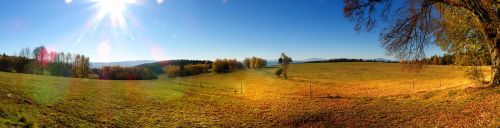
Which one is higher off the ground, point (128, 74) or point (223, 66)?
point (223, 66)

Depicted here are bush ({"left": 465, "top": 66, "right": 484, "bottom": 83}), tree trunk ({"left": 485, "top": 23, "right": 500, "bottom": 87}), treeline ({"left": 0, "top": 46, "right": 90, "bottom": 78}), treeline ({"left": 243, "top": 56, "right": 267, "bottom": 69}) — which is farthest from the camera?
treeline ({"left": 243, "top": 56, "right": 267, "bottom": 69})

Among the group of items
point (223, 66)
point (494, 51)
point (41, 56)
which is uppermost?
point (41, 56)

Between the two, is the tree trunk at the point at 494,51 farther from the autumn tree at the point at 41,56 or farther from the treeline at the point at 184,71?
the autumn tree at the point at 41,56

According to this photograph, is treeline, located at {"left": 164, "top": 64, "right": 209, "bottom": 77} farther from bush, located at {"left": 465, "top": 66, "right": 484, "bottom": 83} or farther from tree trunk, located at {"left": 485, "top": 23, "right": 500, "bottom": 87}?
tree trunk, located at {"left": 485, "top": 23, "right": 500, "bottom": 87}

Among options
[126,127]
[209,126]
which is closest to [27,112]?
[126,127]

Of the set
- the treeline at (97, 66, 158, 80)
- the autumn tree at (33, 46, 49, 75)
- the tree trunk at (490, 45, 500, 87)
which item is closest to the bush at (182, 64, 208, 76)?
the treeline at (97, 66, 158, 80)

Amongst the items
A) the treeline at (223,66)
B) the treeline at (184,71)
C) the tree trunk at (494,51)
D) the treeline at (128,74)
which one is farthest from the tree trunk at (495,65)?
the treeline at (184,71)

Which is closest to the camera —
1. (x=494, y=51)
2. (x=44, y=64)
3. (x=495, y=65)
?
(x=494, y=51)

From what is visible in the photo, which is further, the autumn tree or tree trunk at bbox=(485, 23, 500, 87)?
the autumn tree

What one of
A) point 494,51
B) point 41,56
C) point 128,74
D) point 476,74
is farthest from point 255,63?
point 494,51

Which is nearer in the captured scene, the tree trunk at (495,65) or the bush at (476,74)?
the tree trunk at (495,65)

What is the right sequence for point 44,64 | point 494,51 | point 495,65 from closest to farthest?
point 494,51 → point 495,65 → point 44,64

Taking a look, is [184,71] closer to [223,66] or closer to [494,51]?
[223,66]

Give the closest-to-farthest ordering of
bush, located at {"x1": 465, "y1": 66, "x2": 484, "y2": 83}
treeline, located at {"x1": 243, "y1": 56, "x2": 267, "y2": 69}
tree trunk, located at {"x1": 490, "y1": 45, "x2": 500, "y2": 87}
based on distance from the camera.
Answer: tree trunk, located at {"x1": 490, "y1": 45, "x2": 500, "y2": 87}, bush, located at {"x1": 465, "y1": 66, "x2": 484, "y2": 83}, treeline, located at {"x1": 243, "y1": 56, "x2": 267, "y2": 69}
